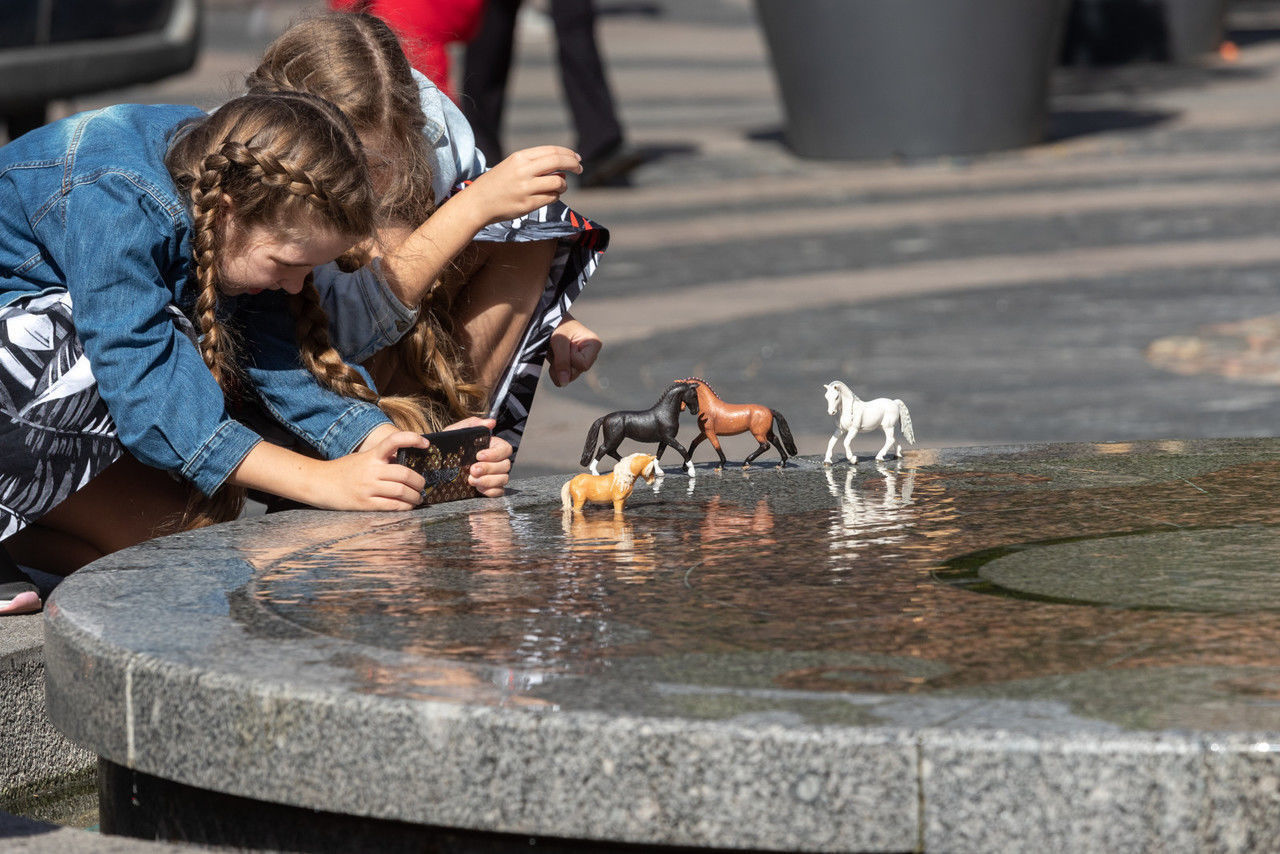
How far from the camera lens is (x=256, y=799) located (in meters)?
2.17

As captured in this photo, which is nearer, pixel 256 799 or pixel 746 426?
pixel 256 799

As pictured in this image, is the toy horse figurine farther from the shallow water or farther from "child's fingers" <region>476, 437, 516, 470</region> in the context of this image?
"child's fingers" <region>476, 437, 516, 470</region>

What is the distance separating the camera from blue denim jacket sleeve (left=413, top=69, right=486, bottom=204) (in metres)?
3.67

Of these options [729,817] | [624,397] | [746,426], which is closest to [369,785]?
[729,817]

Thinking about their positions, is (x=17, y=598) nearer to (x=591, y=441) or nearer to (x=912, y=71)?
(x=591, y=441)

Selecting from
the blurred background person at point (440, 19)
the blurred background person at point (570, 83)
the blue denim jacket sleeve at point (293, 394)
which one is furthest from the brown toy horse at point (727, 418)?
the blurred background person at point (570, 83)

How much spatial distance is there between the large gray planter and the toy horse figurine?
8.21 meters

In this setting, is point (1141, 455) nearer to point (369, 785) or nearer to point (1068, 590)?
point (1068, 590)

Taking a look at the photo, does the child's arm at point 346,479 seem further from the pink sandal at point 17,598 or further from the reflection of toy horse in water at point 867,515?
the reflection of toy horse in water at point 867,515

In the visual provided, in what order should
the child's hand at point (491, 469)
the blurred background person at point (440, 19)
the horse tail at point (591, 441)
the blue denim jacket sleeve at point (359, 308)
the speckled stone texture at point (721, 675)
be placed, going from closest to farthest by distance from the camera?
the speckled stone texture at point (721, 675)
the horse tail at point (591, 441)
the child's hand at point (491, 469)
the blue denim jacket sleeve at point (359, 308)
the blurred background person at point (440, 19)

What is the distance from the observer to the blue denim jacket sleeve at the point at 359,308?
3.48 metres

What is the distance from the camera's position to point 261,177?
291 centimetres

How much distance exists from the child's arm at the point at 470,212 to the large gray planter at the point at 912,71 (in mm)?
7763

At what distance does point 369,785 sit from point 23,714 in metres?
1.02
